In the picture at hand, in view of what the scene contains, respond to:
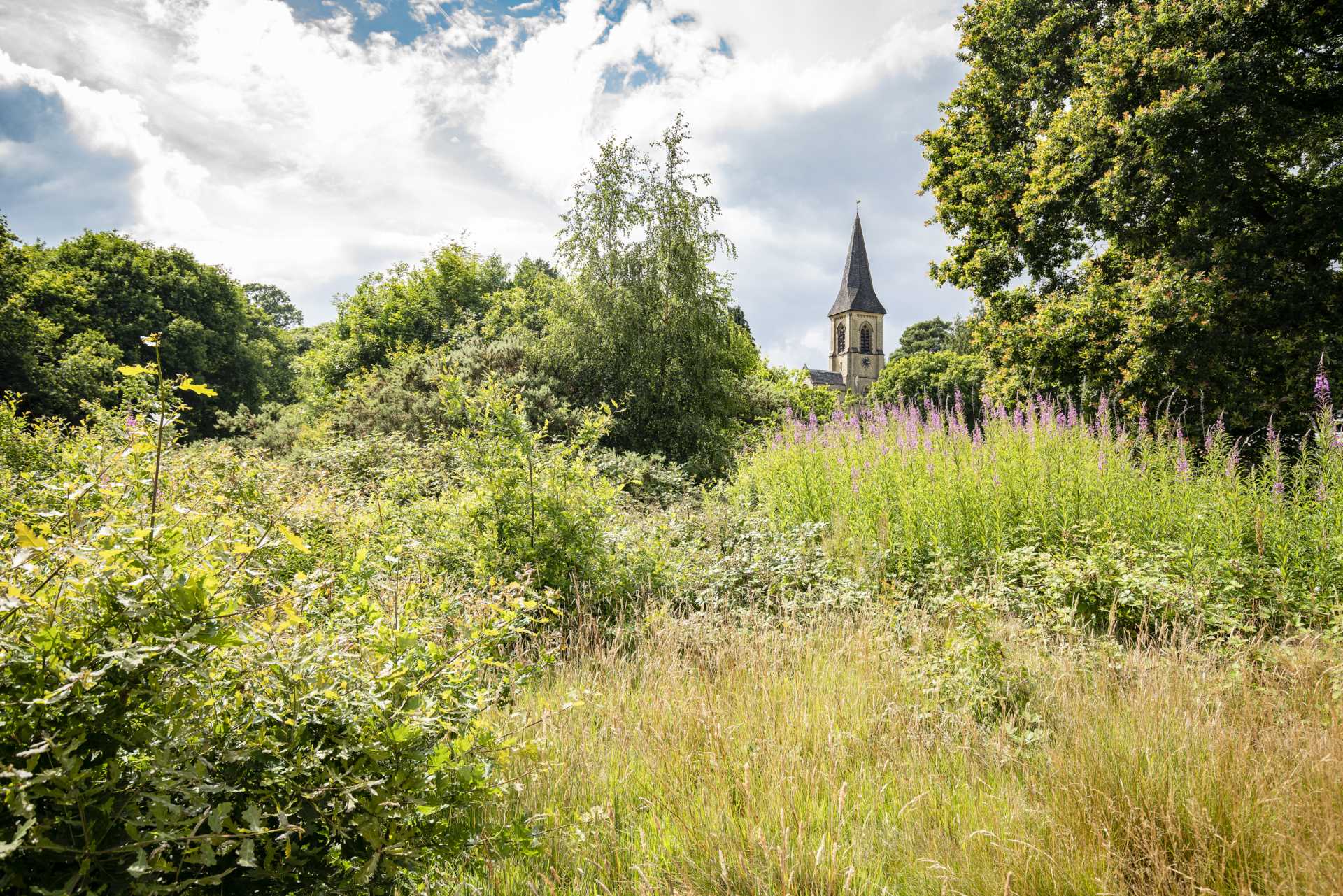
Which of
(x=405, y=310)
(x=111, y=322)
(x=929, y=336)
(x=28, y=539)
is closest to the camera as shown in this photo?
(x=28, y=539)

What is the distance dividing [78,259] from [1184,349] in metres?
39.1

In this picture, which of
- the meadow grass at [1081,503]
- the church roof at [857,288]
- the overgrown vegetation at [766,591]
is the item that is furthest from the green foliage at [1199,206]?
the church roof at [857,288]

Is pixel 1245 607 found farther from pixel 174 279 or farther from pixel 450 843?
pixel 174 279

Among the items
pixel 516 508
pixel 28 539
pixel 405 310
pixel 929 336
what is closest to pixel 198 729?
pixel 28 539

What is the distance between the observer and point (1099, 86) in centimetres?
1071

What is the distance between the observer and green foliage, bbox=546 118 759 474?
13.1 meters

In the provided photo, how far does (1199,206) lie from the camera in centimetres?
1025

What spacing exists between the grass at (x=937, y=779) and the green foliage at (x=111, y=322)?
Answer: 990 inches

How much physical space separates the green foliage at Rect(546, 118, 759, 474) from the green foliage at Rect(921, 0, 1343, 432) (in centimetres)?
631

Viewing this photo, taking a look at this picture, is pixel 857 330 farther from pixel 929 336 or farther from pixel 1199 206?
pixel 1199 206

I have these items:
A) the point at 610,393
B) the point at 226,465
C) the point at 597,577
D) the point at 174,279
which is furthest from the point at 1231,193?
the point at 174,279

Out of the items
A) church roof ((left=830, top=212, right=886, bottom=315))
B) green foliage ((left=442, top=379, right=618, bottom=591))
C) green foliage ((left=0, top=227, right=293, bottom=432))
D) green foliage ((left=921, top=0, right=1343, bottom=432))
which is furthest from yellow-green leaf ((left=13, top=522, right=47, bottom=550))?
church roof ((left=830, top=212, right=886, bottom=315))

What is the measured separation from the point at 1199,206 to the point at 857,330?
61.1m

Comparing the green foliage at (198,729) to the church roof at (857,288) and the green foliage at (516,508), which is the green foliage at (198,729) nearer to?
the green foliage at (516,508)
